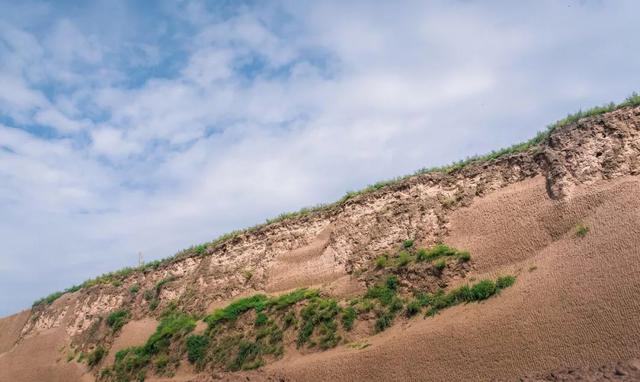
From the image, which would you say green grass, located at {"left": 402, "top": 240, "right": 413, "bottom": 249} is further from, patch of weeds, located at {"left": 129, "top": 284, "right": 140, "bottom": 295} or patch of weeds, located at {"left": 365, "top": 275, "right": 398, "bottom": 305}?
patch of weeds, located at {"left": 129, "top": 284, "right": 140, "bottom": 295}

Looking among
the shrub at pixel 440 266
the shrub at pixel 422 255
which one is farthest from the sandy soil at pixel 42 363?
the shrub at pixel 440 266

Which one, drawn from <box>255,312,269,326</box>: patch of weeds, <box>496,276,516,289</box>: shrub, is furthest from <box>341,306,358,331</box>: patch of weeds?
<box>496,276,516,289</box>: shrub

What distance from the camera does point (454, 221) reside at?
17.4 metres

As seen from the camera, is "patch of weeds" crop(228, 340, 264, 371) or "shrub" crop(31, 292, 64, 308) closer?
"patch of weeds" crop(228, 340, 264, 371)

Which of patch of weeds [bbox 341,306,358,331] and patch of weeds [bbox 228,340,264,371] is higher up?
patch of weeds [bbox 341,306,358,331]

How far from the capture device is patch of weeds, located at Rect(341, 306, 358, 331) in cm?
1645

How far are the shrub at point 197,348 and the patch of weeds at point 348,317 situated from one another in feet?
19.5

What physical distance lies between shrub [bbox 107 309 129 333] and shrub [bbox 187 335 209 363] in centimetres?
651

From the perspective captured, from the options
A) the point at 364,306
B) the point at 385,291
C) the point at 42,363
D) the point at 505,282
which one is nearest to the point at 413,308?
the point at 385,291

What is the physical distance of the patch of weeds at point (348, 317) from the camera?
648 inches

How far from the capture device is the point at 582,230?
1398 cm

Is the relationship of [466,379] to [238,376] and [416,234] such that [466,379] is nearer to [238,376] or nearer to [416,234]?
[416,234]

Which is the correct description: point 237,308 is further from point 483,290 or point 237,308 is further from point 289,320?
point 483,290

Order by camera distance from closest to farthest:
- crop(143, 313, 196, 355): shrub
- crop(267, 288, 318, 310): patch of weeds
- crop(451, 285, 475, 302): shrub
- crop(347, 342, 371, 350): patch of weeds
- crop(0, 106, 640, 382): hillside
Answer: crop(0, 106, 640, 382): hillside
crop(451, 285, 475, 302): shrub
crop(347, 342, 371, 350): patch of weeds
crop(267, 288, 318, 310): patch of weeds
crop(143, 313, 196, 355): shrub
